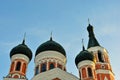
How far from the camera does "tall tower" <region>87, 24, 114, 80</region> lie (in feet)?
88.0

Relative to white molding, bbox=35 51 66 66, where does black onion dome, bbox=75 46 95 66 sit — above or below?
below

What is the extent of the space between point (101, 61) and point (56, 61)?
5716mm

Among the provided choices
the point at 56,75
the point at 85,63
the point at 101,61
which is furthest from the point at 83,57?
the point at 56,75

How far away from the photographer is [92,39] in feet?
107

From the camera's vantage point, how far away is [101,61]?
28672mm

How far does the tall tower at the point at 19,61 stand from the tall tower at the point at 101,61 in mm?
8025

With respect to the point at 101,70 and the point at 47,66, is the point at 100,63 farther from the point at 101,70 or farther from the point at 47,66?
the point at 47,66

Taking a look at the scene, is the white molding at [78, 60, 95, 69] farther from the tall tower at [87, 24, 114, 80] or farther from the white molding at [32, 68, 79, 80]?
the white molding at [32, 68, 79, 80]

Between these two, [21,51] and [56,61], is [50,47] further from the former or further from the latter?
[21,51]

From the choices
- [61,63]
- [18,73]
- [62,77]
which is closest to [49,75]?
[62,77]

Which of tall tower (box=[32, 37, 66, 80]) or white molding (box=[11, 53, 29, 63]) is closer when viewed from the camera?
white molding (box=[11, 53, 29, 63])

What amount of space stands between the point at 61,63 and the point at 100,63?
15.4 ft

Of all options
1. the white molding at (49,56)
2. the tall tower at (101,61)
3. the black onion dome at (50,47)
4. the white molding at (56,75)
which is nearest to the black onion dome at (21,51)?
the white molding at (49,56)

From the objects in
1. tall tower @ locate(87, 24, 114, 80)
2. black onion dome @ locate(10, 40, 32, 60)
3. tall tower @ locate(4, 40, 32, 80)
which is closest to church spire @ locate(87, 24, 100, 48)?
tall tower @ locate(87, 24, 114, 80)
